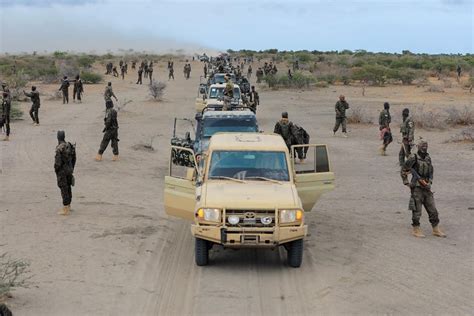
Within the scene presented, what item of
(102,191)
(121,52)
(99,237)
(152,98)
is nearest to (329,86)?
(152,98)

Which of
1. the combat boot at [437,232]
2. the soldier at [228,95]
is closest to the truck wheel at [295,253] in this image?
the combat boot at [437,232]

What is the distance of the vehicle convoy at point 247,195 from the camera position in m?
8.81

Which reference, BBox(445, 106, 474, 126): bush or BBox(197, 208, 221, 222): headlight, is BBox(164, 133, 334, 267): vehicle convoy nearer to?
BBox(197, 208, 221, 222): headlight

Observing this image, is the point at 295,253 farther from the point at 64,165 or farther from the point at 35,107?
the point at 35,107

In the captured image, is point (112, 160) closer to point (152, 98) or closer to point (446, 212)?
point (446, 212)

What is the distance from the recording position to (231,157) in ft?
32.7

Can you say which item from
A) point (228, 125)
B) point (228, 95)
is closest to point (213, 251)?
point (228, 125)

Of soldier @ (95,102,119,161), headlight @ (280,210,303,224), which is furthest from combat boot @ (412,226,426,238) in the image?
soldier @ (95,102,119,161)

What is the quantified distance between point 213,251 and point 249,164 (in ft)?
4.68

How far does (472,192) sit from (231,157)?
7.37 metres

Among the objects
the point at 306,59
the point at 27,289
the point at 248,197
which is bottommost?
the point at 27,289

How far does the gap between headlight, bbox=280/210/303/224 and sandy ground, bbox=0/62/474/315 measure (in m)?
0.76

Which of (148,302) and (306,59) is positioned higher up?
(306,59)

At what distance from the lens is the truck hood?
29.0ft
